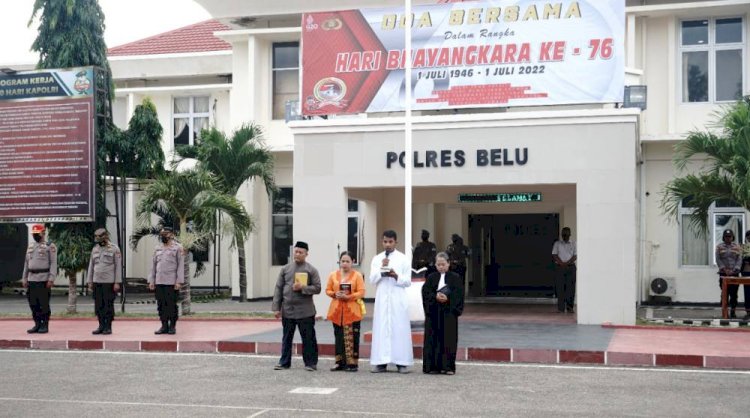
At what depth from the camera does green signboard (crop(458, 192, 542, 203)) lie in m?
22.0

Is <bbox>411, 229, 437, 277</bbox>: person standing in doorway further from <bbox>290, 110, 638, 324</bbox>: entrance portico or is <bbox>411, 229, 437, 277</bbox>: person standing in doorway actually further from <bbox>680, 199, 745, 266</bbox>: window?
<bbox>680, 199, 745, 266</bbox>: window

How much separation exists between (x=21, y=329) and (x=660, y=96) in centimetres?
1546

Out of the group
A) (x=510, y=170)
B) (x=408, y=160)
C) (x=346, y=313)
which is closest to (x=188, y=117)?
(x=510, y=170)

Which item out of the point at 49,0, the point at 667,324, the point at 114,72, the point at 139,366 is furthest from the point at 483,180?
the point at 114,72

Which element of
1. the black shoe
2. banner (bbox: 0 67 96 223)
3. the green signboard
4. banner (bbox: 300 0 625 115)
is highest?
banner (bbox: 300 0 625 115)

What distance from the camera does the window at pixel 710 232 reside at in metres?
24.4

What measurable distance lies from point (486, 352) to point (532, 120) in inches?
238

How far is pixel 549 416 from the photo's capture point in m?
9.04

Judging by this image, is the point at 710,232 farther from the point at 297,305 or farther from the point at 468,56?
the point at 297,305

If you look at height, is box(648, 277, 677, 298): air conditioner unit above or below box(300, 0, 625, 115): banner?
below

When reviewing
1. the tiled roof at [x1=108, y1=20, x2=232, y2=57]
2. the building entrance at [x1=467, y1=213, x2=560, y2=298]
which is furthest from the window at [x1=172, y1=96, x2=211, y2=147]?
the building entrance at [x1=467, y1=213, x2=560, y2=298]

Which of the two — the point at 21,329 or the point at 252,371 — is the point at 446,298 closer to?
the point at 252,371

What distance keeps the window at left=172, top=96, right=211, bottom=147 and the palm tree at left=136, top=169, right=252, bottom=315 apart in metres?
8.51

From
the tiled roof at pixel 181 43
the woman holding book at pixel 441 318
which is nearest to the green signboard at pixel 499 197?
the woman holding book at pixel 441 318
